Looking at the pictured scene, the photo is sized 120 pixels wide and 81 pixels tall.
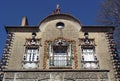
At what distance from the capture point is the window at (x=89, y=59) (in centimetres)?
1675

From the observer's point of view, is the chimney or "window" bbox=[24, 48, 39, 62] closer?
"window" bbox=[24, 48, 39, 62]

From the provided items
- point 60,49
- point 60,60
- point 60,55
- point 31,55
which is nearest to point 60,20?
point 60,49

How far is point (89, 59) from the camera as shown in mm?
17219

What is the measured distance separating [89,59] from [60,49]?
2280 mm

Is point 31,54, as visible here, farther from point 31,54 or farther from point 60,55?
point 60,55

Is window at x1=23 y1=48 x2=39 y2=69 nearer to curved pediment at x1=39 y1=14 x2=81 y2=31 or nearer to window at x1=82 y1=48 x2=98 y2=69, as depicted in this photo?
curved pediment at x1=39 y1=14 x2=81 y2=31

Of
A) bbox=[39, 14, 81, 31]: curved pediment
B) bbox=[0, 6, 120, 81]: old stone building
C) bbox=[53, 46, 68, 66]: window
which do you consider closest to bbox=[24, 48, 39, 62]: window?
bbox=[0, 6, 120, 81]: old stone building

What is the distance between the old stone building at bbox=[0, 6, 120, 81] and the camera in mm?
16469

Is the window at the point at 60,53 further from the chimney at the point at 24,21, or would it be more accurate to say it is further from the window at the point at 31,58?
the chimney at the point at 24,21

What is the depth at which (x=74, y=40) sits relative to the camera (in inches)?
715

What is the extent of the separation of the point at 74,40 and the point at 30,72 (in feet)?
16.0

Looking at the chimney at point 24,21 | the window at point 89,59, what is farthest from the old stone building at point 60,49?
the chimney at point 24,21

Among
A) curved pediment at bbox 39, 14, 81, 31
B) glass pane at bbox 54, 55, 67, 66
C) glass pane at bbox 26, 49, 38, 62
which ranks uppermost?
curved pediment at bbox 39, 14, 81, 31

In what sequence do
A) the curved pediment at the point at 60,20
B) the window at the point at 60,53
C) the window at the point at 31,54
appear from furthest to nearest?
the curved pediment at the point at 60,20 → the window at the point at 60,53 → the window at the point at 31,54
